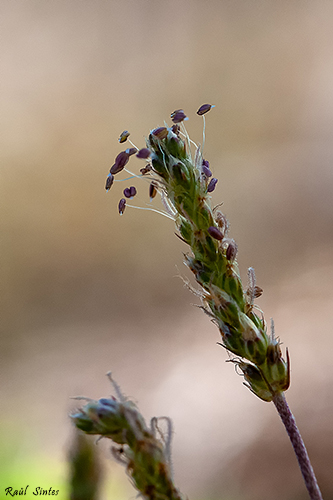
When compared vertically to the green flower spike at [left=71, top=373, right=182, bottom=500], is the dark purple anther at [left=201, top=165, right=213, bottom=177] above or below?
above

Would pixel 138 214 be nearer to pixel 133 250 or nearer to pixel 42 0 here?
pixel 133 250

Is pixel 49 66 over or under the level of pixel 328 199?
over

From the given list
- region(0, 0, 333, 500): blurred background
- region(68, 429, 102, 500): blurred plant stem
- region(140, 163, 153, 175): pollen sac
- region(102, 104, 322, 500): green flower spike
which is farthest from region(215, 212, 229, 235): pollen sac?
region(0, 0, 333, 500): blurred background

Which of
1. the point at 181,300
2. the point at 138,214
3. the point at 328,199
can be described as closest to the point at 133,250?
the point at 138,214

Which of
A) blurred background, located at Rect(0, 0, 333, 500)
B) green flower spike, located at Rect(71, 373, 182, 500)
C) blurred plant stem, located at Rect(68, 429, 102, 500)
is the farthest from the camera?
blurred background, located at Rect(0, 0, 333, 500)

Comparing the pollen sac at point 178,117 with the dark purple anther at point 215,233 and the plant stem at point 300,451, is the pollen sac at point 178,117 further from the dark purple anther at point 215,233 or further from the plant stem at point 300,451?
the plant stem at point 300,451

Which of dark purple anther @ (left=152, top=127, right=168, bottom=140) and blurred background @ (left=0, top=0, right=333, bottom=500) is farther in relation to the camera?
blurred background @ (left=0, top=0, right=333, bottom=500)

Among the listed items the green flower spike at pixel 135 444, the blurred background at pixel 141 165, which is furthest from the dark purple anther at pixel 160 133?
the blurred background at pixel 141 165

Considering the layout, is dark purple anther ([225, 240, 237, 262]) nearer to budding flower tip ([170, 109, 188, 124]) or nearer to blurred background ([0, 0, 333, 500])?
budding flower tip ([170, 109, 188, 124])
